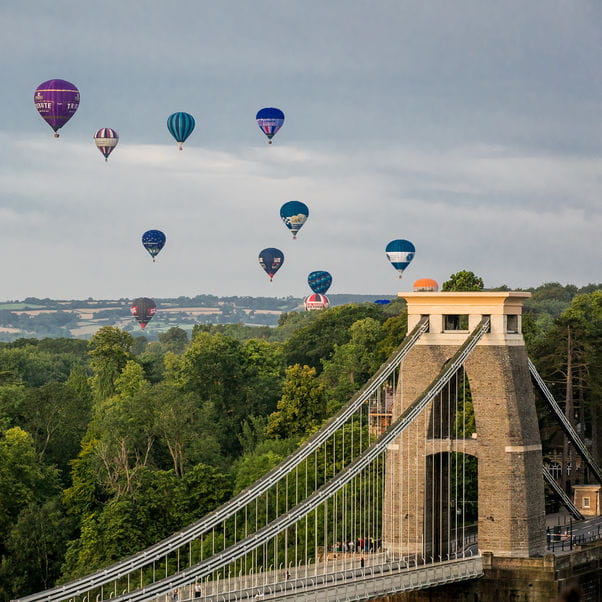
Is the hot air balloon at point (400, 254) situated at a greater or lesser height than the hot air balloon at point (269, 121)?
lesser

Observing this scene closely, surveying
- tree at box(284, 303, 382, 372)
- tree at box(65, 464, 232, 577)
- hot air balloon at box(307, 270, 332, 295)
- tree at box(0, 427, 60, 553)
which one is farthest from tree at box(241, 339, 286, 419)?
hot air balloon at box(307, 270, 332, 295)

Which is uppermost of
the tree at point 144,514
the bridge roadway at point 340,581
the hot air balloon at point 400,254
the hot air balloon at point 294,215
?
the hot air balloon at point 294,215

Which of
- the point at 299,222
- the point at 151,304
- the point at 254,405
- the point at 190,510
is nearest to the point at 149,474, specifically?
Answer: the point at 190,510

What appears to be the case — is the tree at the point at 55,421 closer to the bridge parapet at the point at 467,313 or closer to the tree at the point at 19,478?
the tree at the point at 19,478

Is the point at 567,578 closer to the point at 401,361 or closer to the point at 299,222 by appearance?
the point at 401,361

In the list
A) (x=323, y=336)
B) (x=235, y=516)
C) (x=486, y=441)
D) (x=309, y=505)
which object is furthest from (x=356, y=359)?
(x=309, y=505)

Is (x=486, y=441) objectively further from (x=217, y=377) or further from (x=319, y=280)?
(x=319, y=280)

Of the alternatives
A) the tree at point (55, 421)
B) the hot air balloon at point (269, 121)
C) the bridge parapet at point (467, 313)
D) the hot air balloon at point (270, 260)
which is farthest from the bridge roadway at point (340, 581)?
the hot air balloon at point (270, 260)

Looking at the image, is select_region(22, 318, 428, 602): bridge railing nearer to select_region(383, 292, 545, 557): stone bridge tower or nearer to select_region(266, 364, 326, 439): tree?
select_region(383, 292, 545, 557): stone bridge tower
